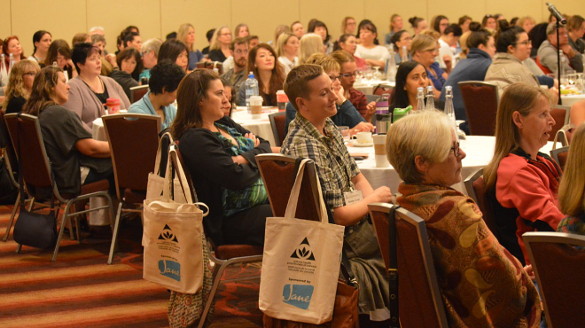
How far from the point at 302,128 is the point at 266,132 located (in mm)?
2459

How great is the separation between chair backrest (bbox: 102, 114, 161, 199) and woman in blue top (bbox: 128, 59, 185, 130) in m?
0.40

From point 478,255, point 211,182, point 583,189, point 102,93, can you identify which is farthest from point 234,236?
point 102,93

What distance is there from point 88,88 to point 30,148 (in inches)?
50.0

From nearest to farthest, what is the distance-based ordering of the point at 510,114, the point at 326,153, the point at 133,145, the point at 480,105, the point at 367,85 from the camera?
the point at 510,114
the point at 326,153
the point at 133,145
the point at 480,105
the point at 367,85

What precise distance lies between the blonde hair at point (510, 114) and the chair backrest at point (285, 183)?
2.28 feet

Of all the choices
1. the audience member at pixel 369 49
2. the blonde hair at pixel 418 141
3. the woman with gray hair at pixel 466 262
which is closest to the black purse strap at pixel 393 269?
the woman with gray hair at pixel 466 262

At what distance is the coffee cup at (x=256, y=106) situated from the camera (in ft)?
19.2

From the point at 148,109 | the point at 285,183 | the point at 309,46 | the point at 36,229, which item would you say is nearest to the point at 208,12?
the point at 309,46

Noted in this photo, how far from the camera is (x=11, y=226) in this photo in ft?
18.2

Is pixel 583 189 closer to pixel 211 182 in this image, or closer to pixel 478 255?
pixel 478 255

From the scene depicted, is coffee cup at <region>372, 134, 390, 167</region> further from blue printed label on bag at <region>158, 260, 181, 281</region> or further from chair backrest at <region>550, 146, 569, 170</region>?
blue printed label on bag at <region>158, 260, 181, 281</region>

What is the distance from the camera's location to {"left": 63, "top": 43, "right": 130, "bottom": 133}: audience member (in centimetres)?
581

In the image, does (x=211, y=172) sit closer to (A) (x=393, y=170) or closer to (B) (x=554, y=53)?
(A) (x=393, y=170)

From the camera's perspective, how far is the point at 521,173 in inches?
108
